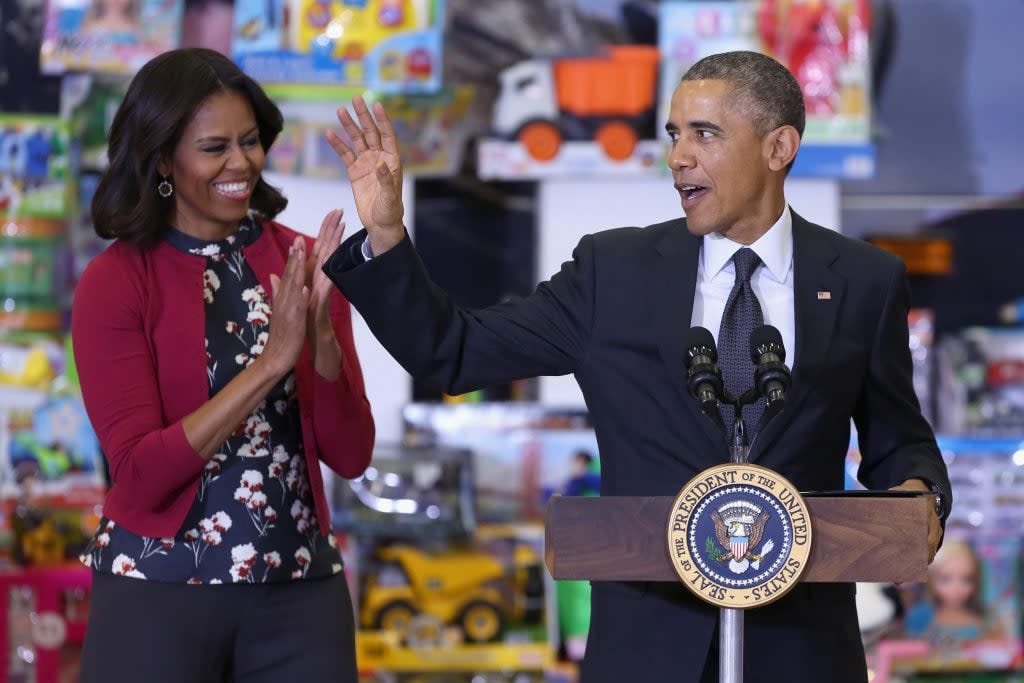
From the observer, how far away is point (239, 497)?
2314 mm

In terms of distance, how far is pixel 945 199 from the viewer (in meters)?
5.08

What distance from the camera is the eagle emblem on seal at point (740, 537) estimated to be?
1.70 meters

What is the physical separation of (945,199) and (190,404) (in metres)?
3.50

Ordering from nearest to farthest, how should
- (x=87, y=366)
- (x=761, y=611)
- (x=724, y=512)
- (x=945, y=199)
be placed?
(x=724, y=512), (x=761, y=611), (x=87, y=366), (x=945, y=199)

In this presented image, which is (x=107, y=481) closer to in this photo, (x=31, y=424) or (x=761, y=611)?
(x=31, y=424)

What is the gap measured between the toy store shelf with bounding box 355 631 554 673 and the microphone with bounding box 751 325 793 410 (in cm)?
244

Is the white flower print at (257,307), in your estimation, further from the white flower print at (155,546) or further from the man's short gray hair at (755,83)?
the man's short gray hair at (755,83)

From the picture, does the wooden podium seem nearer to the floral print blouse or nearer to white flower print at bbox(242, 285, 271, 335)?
the floral print blouse

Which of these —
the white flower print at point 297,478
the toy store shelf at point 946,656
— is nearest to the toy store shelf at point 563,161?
the toy store shelf at point 946,656

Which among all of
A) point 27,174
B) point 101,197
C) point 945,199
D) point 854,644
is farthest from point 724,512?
point 945,199

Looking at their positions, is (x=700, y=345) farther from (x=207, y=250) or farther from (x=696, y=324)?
(x=207, y=250)

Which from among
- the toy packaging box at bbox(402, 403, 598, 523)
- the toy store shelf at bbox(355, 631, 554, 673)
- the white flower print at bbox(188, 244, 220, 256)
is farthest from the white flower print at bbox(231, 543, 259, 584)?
the toy packaging box at bbox(402, 403, 598, 523)

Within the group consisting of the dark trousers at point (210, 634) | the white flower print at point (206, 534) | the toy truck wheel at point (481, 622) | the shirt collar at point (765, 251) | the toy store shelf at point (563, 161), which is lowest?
the toy truck wheel at point (481, 622)

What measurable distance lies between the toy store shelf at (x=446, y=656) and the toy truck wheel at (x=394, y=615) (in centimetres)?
3
